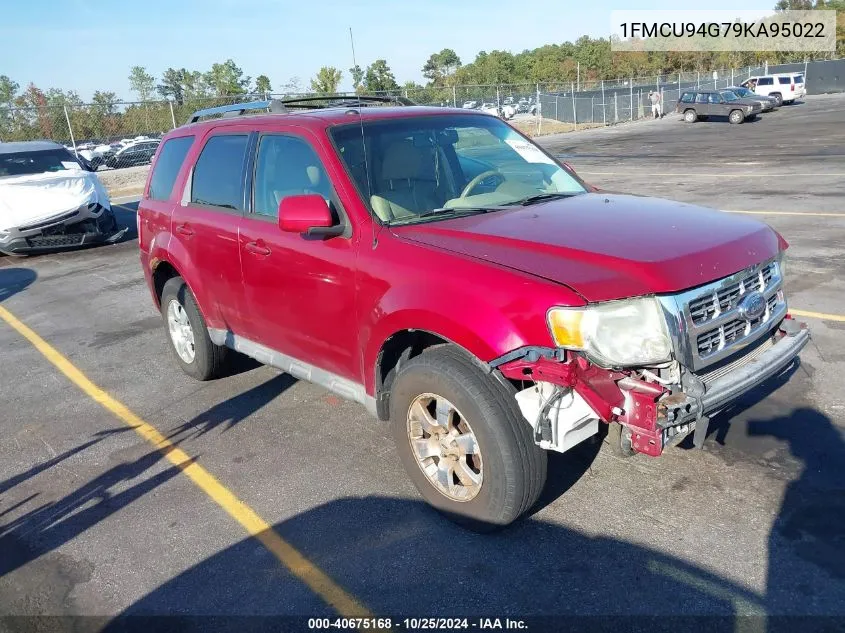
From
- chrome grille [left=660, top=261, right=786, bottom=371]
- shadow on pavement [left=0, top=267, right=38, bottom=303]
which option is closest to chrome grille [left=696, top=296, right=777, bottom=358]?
chrome grille [left=660, top=261, right=786, bottom=371]

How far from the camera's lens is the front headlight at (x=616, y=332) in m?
2.91

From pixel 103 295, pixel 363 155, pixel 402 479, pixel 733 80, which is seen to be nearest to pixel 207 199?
pixel 363 155

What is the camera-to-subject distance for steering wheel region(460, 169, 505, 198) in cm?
418

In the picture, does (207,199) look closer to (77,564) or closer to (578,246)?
(77,564)

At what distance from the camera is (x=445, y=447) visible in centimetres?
342

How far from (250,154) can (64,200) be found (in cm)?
883

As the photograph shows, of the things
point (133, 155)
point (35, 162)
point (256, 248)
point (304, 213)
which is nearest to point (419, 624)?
point (304, 213)

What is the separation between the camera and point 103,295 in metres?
9.02

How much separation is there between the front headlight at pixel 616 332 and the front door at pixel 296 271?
128 cm

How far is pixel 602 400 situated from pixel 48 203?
37.4 feet

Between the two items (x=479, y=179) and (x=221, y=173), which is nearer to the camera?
(x=479, y=179)

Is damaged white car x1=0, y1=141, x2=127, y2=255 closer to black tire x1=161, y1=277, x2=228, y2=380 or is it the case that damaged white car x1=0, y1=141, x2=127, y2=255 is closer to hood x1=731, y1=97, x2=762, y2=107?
black tire x1=161, y1=277, x2=228, y2=380

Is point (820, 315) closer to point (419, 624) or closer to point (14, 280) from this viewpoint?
point (419, 624)

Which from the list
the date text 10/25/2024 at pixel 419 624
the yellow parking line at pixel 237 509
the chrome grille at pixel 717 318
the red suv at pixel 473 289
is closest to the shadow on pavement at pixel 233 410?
the yellow parking line at pixel 237 509
